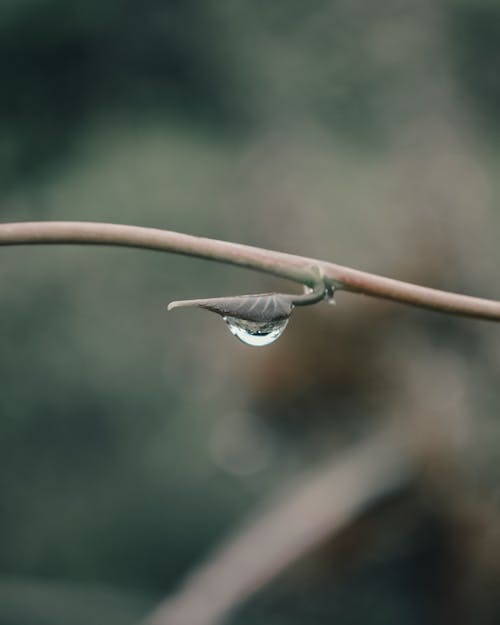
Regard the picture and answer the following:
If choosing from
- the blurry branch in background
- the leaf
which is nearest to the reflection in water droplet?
the leaf

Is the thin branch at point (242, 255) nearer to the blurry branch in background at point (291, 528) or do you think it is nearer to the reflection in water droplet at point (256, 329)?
the reflection in water droplet at point (256, 329)

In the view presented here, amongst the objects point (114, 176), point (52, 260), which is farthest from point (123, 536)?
point (114, 176)

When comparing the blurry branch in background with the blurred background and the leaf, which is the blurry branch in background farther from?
the leaf

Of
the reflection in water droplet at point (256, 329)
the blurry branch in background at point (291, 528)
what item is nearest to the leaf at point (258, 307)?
the reflection in water droplet at point (256, 329)

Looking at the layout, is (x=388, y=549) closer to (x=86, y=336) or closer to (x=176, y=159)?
(x=86, y=336)

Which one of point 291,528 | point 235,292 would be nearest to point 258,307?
point 291,528

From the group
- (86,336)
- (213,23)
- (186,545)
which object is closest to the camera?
(186,545)
